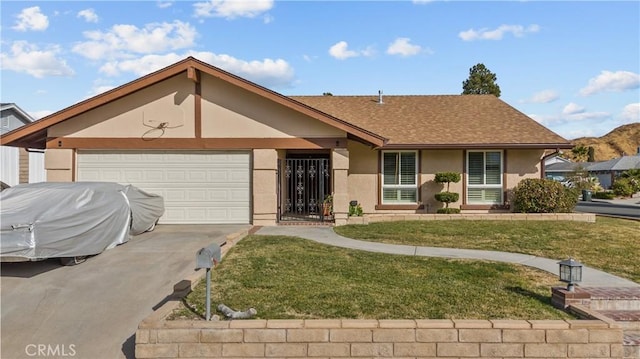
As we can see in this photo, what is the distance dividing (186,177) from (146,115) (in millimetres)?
2229

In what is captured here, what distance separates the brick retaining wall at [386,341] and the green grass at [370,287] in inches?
21.4

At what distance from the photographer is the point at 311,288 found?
614 cm

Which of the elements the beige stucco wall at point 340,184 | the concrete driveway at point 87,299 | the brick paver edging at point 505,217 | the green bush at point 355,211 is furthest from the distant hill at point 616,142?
the concrete driveway at point 87,299

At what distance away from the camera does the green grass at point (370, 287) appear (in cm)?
529

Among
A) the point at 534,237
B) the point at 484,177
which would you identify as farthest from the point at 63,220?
the point at 484,177

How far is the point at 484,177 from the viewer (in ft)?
49.6

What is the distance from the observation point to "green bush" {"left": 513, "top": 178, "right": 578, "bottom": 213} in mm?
13966

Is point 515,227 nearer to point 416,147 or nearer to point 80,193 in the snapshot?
point 416,147

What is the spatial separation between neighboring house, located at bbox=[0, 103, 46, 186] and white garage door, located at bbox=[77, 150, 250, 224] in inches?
329

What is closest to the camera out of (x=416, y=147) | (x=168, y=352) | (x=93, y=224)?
(x=168, y=352)

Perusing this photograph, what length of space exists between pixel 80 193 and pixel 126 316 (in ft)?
12.0

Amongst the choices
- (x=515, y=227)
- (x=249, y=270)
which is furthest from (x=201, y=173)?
(x=515, y=227)

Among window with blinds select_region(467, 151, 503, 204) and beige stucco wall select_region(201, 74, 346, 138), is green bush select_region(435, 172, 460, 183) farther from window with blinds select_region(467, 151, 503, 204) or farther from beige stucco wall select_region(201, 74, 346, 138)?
beige stucco wall select_region(201, 74, 346, 138)

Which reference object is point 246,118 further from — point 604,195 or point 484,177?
point 604,195
